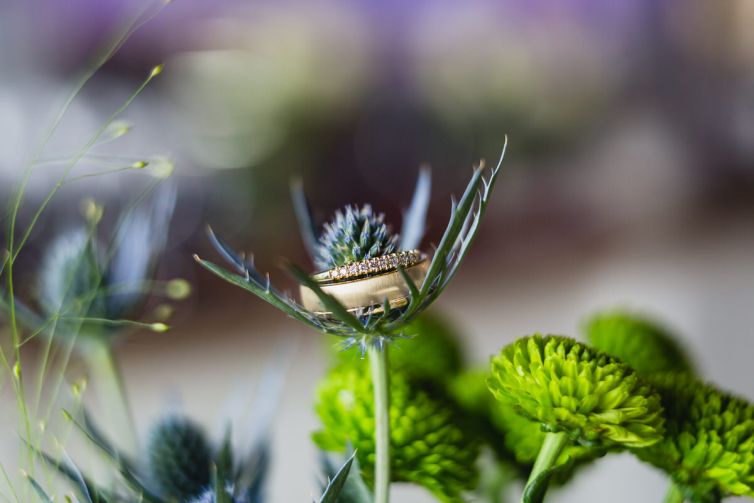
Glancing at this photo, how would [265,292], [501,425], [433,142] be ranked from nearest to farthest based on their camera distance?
[265,292], [501,425], [433,142]

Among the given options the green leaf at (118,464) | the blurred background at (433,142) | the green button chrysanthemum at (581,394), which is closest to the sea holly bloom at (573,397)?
the green button chrysanthemum at (581,394)

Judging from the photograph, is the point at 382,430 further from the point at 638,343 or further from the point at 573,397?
the point at 638,343

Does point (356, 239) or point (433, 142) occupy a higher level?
point (433, 142)

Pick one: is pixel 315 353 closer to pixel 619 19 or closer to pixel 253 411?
pixel 253 411

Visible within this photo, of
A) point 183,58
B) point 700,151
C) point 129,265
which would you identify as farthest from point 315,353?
point 700,151

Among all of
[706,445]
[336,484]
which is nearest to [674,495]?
[706,445]

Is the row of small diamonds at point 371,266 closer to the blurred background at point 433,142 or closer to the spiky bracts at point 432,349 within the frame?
the spiky bracts at point 432,349
